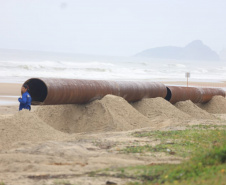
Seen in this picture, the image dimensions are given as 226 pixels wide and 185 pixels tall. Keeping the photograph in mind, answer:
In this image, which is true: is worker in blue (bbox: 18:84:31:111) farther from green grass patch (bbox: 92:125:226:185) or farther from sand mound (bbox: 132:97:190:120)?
sand mound (bbox: 132:97:190:120)

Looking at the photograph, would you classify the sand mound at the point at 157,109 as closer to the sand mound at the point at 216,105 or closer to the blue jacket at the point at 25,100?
the sand mound at the point at 216,105

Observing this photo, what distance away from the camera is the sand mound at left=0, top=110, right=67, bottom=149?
9.70 meters

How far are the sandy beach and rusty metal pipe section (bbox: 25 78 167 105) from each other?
378 millimetres

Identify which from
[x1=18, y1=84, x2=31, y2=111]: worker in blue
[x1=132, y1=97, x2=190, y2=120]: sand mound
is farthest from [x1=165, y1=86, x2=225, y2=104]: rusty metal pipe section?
[x1=18, y1=84, x2=31, y2=111]: worker in blue

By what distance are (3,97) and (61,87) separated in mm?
12848

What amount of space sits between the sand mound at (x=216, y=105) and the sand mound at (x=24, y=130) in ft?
38.2

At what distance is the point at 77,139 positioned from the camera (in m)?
10.1

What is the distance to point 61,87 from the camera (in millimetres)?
12141

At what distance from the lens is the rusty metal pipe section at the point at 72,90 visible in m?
12.0

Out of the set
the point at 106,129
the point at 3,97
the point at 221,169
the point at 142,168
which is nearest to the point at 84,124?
the point at 106,129

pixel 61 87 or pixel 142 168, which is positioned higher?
pixel 61 87

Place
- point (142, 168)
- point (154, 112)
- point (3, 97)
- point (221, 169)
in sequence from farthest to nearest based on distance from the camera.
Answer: point (3, 97), point (154, 112), point (142, 168), point (221, 169)

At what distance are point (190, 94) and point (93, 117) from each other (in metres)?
7.77

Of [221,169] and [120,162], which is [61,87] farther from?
[221,169]
